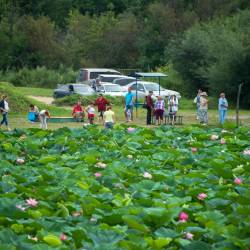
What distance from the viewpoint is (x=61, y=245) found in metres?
7.58

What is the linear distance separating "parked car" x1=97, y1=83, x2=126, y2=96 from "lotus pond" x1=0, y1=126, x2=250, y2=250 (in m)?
28.3

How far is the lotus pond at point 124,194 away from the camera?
25.7 feet

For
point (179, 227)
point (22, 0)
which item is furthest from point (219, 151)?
point (22, 0)

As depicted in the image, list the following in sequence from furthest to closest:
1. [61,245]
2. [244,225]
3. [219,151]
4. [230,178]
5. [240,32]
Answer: [240,32] < [219,151] < [230,178] < [244,225] < [61,245]

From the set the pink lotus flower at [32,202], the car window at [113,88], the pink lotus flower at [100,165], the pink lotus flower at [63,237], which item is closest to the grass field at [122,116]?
the car window at [113,88]

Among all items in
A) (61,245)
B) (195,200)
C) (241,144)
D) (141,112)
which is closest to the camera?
(61,245)

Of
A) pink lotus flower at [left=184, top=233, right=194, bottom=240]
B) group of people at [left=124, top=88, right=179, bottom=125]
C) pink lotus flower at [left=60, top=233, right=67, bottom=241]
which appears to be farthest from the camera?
group of people at [left=124, top=88, right=179, bottom=125]

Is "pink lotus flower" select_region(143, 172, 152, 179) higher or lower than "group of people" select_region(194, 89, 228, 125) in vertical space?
higher

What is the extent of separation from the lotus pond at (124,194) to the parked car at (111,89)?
28.3 m

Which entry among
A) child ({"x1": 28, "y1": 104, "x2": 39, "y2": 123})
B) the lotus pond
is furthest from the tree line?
the lotus pond

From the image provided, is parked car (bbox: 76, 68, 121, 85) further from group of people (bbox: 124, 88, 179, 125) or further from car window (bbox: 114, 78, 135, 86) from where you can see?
group of people (bbox: 124, 88, 179, 125)

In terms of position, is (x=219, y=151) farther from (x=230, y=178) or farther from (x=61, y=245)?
(x=61, y=245)

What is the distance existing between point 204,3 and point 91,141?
5335cm

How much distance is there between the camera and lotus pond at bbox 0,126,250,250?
309 inches
